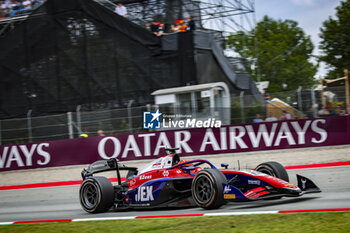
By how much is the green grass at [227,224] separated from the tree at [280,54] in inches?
1681

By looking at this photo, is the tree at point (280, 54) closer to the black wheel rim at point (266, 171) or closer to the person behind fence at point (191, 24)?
the person behind fence at point (191, 24)

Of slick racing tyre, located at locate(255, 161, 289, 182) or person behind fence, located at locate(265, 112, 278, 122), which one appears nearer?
slick racing tyre, located at locate(255, 161, 289, 182)

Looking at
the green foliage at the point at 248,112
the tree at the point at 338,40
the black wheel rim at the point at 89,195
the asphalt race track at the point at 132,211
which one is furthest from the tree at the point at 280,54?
the black wheel rim at the point at 89,195

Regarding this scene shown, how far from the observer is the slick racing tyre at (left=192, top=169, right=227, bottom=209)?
283 inches

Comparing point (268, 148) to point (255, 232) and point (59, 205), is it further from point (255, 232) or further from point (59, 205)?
point (255, 232)

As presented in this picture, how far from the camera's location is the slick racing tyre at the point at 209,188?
7180 mm

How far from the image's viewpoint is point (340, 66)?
42781 millimetres

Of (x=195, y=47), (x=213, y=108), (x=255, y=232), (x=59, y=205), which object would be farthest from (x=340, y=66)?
(x=255, y=232)

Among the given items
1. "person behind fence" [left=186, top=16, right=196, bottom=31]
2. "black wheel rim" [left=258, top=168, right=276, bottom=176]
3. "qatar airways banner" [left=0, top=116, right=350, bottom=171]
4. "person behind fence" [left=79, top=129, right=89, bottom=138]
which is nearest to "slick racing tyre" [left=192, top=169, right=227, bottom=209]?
"black wheel rim" [left=258, top=168, right=276, bottom=176]

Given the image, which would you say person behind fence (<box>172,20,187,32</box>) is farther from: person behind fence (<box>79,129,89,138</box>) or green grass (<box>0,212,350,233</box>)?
green grass (<box>0,212,350,233</box>)

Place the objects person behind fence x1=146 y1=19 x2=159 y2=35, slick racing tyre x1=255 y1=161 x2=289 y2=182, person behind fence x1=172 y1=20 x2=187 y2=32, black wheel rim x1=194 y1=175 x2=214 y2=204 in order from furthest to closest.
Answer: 1. person behind fence x1=146 y1=19 x2=159 y2=35
2. person behind fence x1=172 y1=20 x2=187 y2=32
3. slick racing tyre x1=255 y1=161 x2=289 y2=182
4. black wheel rim x1=194 y1=175 x2=214 y2=204

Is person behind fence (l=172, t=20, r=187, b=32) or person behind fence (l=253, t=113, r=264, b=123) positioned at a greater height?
person behind fence (l=172, t=20, r=187, b=32)

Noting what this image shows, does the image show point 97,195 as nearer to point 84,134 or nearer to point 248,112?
point 248,112

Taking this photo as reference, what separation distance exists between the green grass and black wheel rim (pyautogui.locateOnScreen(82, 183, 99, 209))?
1.34 m
